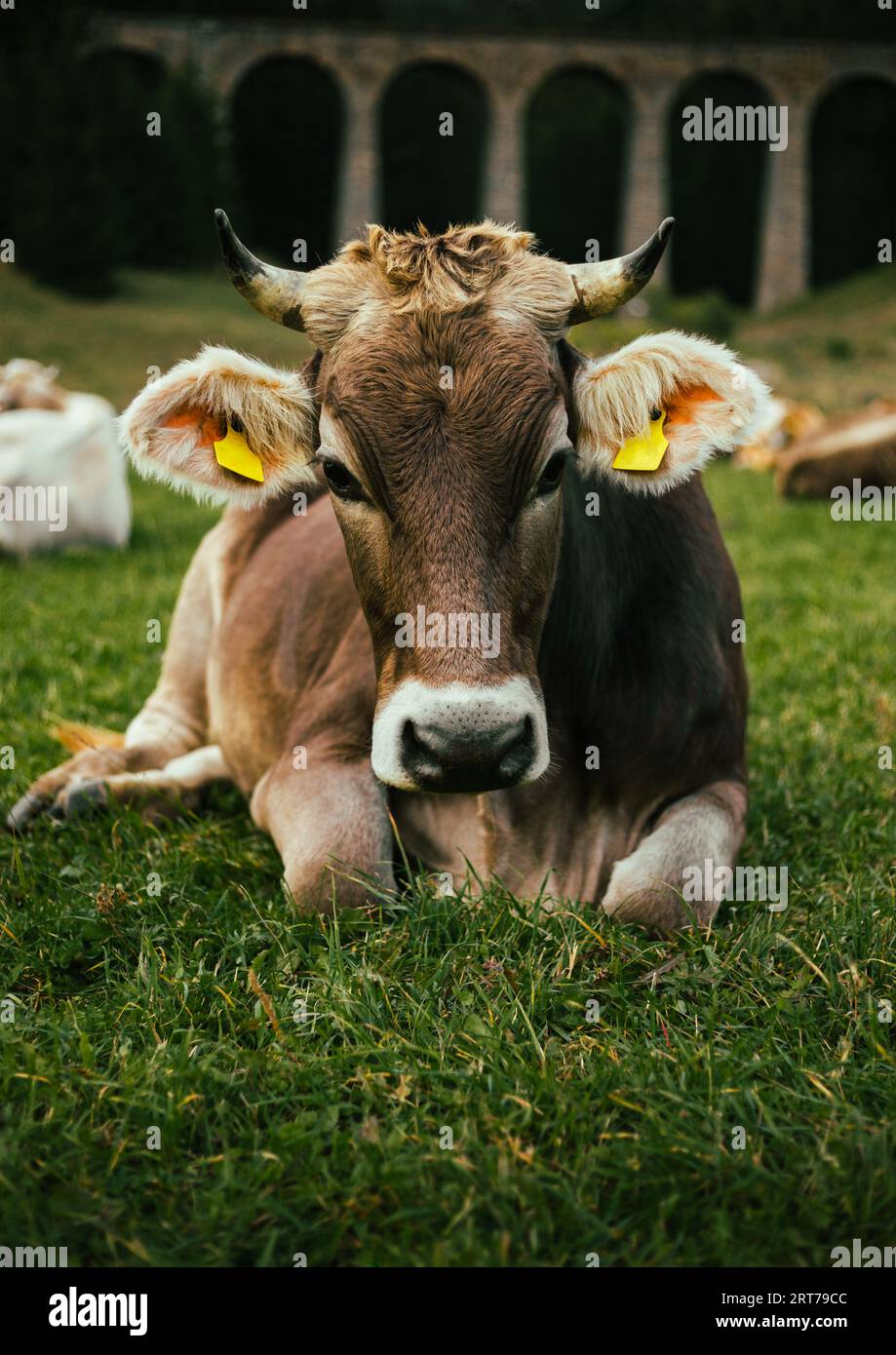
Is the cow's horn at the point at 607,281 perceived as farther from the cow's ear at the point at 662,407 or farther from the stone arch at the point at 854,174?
the stone arch at the point at 854,174

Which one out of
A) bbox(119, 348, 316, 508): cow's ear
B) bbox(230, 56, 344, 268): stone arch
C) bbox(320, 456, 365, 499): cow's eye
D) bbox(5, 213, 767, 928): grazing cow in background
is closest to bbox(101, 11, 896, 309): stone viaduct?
bbox(230, 56, 344, 268): stone arch

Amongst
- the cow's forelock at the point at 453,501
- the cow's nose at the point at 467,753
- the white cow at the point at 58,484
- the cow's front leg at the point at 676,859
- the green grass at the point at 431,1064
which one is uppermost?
the white cow at the point at 58,484

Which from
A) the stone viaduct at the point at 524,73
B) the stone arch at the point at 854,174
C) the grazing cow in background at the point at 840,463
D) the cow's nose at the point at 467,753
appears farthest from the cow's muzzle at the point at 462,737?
the stone arch at the point at 854,174

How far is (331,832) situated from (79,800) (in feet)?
3.56

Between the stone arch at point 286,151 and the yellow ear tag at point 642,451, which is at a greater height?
the stone arch at point 286,151

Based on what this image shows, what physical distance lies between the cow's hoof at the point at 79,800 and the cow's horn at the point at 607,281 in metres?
2.09

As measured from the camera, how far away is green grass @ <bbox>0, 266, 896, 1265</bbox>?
6.83 feet

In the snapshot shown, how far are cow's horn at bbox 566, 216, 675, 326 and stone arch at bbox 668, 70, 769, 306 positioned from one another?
5154cm

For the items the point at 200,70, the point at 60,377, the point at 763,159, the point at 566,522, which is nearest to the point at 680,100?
the point at 763,159

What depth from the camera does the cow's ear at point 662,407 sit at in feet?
10.0

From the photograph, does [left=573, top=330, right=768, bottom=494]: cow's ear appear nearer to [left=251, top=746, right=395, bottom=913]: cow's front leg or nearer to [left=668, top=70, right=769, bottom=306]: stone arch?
[left=251, top=746, right=395, bottom=913]: cow's front leg

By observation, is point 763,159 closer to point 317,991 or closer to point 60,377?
point 60,377

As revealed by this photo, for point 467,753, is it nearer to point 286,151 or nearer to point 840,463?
point 840,463
